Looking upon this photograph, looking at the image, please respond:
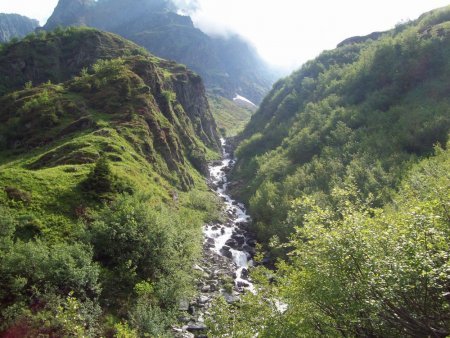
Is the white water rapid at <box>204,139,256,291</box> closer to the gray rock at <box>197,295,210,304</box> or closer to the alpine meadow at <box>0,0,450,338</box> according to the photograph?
the alpine meadow at <box>0,0,450,338</box>

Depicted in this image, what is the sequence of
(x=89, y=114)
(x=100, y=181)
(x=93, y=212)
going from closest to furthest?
1. (x=93, y=212)
2. (x=100, y=181)
3. (x=89, y=114)

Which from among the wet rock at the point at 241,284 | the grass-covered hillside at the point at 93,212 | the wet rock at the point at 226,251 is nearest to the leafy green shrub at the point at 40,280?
the grass-covered hillside at the point at 93,212

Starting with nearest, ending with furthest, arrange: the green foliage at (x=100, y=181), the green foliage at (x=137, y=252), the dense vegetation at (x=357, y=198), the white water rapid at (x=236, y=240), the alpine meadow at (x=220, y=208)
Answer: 1. the dense vegetation at (x=357, y=198)
2. the alpine meadow at (x=220, y=208)
3. the green foliage at (x=137, y=252)
4. the green foliage at (x=100, y=181)
5. the white water rapid at (x=236, y=240)

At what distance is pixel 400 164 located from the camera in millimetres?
64125

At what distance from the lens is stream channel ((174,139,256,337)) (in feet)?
112

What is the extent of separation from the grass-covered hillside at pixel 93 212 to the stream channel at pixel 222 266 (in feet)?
10.9

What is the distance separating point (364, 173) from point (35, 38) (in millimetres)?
138062

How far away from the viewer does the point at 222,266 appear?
164 ft

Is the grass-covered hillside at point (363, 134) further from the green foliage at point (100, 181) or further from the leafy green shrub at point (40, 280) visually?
the leafy green shrub at point (40, 280)

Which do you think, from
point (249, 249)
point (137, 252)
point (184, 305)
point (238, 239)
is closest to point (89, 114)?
point (238, 239)

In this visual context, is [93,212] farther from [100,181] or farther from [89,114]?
[89,114]

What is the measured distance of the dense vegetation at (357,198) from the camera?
1362 centimetres

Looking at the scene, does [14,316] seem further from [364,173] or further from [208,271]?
[364,173]

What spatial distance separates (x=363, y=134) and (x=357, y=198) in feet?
220
